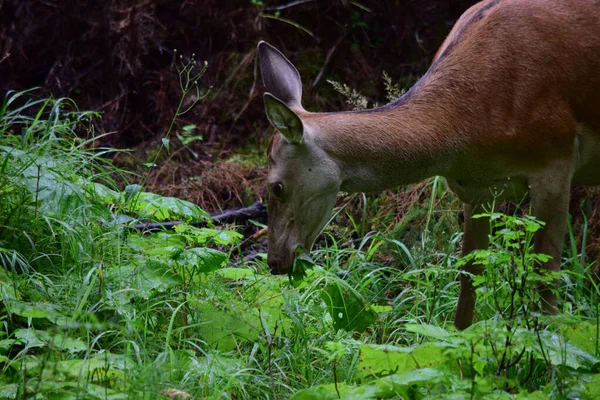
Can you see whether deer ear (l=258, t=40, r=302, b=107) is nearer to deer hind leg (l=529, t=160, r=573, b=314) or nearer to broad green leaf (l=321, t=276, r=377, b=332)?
broad green leaf (l=321, t=276, r=377, b=332)

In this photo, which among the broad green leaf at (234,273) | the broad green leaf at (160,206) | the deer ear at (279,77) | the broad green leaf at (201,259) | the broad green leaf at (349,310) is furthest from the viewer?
the deer ear at (279,77)

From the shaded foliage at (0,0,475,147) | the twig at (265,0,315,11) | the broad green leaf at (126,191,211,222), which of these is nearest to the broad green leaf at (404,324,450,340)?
the broad green leaf at (126,191,211,222)

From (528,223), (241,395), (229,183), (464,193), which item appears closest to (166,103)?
(229,183)

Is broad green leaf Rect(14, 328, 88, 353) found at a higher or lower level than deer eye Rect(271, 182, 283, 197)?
lower

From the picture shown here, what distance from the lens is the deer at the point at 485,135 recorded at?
448cm

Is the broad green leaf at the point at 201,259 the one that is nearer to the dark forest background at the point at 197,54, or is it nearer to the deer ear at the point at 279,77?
the deer ear at the point at 279,77

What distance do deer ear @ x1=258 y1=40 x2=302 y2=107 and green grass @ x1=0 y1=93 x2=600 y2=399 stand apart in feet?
2.67

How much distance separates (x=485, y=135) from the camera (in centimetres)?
452

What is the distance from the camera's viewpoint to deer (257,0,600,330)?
4.48m

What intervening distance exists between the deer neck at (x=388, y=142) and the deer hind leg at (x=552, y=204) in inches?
18.7

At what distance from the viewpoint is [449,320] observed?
5.13 metres

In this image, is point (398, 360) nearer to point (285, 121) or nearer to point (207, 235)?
point (285, 121)

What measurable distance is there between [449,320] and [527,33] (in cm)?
170

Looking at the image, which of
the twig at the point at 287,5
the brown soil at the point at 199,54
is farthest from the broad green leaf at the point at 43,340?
the twig at the point at 287,5
